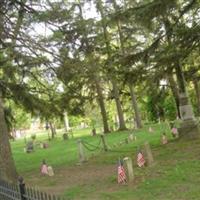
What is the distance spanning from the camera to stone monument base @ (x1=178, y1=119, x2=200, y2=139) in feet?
62.7

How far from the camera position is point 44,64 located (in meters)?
16.5

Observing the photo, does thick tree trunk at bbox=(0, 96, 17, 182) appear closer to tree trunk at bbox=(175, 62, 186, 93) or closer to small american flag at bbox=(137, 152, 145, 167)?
small american flag at bbox=(137, 152, 145, 167)

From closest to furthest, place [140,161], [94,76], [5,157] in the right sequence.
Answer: [140,161] → [5,157] → [94,76]

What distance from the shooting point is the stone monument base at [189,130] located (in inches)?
753

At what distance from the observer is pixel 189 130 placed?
742 inches

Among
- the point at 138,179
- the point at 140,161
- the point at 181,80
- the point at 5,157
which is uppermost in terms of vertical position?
the point at 181,80

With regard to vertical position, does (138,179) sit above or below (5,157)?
below

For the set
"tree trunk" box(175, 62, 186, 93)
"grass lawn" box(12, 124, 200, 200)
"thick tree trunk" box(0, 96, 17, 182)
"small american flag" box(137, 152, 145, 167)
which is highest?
"tree trunk" box(175, 62, 186, 93)

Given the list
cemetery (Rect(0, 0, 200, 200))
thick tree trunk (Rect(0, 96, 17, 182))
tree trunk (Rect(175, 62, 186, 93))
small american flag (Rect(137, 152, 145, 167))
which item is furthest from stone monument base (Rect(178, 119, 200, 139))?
thick tree trunk (Rect(0, 96, 17, 182))

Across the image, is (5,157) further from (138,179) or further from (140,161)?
(138,179)

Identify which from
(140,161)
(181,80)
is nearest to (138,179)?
(140,161)

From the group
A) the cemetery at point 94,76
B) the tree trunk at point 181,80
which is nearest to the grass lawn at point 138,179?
the cemetery at point 94,76

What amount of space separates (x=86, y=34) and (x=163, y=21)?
10.4ft

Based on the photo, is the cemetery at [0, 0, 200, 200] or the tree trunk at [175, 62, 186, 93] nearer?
the cemetery at [0, 0, 200, 200]
